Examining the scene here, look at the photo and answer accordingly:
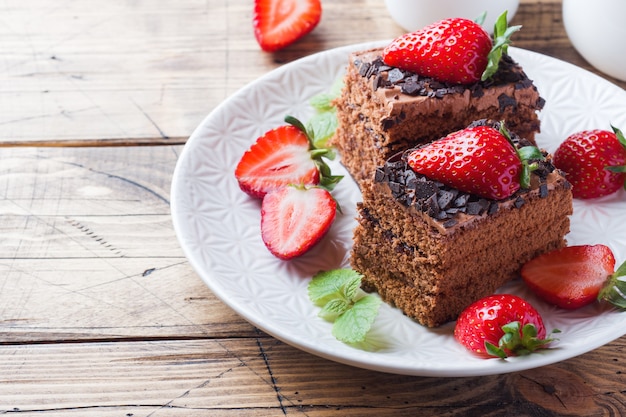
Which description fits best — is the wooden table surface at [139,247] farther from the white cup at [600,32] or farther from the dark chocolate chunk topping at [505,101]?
the dark chocolate chunk topping at [505,101]

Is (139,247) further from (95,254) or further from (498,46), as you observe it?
(498,46)

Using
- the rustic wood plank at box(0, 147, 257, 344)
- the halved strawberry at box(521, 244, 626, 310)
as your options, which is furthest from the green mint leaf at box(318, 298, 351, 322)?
the halved strawberry at box(521, 244, 626, 310)

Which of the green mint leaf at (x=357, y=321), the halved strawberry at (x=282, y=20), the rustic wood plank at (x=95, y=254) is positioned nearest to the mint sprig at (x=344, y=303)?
the green mint leaf at (x=357, y=321)

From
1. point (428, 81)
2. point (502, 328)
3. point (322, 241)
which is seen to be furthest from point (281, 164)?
point (502, 328)

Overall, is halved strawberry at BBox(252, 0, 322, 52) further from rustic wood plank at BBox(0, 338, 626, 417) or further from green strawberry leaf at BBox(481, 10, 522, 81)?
rustic wood plank at BBox(0, 338, 626, 417)

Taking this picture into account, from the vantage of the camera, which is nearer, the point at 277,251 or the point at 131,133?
the point at 277,251

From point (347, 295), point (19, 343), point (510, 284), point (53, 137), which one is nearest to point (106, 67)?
point (53, 137)

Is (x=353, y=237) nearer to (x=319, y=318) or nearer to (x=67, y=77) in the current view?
(x=319, y=318)
